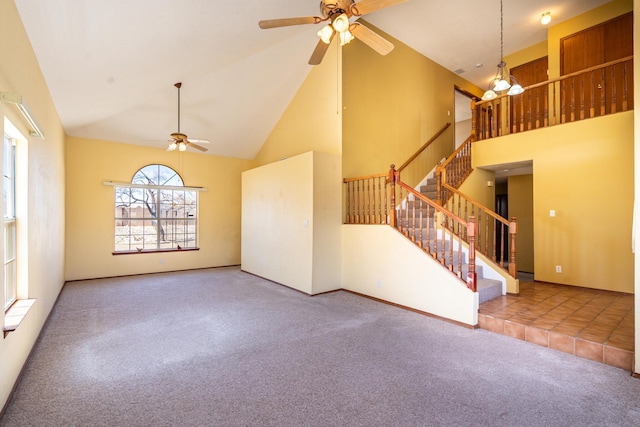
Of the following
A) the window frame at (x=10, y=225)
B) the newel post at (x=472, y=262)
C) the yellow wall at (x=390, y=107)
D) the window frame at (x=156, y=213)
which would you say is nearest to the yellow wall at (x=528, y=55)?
the yellow wall at (x=390, y=107)

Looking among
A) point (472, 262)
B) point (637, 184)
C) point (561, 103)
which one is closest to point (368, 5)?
point (637, 184)

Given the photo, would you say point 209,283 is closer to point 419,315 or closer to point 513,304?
point 419,315

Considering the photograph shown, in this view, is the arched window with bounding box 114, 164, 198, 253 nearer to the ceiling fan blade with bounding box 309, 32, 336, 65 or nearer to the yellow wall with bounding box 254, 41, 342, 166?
the yellow wall with bounding box 254, 41, 342, 166

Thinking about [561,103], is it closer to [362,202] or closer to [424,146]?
[424,146]

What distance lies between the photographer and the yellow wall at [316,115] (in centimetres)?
568

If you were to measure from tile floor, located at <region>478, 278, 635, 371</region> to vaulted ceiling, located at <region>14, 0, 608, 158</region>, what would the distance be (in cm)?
489

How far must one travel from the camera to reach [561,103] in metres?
5.34

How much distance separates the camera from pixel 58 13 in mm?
2785

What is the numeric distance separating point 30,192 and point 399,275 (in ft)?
14.8

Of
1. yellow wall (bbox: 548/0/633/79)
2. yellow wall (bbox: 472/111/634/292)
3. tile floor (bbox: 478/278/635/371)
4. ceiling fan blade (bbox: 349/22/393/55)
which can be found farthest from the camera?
yellow wall (bbox: 548/0/633/79)

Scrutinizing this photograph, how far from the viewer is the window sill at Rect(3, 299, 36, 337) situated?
A: 2.28m

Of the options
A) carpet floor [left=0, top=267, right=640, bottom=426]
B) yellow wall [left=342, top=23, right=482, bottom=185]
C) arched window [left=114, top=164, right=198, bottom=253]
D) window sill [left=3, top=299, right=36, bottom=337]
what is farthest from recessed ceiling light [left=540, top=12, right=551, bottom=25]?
window sill [left=3, top=299, right=36, bottom=337]

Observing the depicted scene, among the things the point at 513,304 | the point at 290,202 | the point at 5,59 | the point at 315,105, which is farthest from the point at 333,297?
the point at 5,59

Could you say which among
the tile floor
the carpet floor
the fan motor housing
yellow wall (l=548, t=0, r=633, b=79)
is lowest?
the carpet floor
